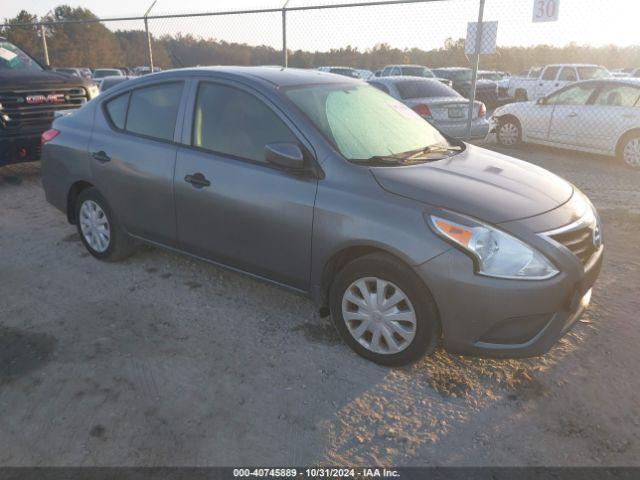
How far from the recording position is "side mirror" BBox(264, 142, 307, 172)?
3.19 meters

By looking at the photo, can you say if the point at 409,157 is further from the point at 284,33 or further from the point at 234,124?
the point at 284,33

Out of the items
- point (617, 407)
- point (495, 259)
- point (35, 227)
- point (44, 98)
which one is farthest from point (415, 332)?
point (44, 98)

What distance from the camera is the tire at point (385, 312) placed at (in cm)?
295

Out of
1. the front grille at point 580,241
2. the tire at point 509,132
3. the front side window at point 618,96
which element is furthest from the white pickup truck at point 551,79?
the front grille at point 580,241

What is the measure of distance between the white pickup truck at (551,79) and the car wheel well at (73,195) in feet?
56.2

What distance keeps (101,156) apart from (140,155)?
502 millimetres

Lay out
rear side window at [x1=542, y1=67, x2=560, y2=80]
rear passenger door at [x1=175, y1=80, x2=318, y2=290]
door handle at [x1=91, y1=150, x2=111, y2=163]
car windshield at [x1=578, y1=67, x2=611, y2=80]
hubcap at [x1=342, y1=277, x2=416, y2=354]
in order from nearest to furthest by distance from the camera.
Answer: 1. hubcap at [x1=342, y1=277, x2=416, y2=354]
2. rear passenger door at [x1=175, y1=80, x2=318, y2=290]
3. door handle at [x1=91, y1=150, x2=111, y2=163]
4. car windshield at [x1=578, y1=67, x2=611, y2=80]
5. rear side window at [x1=542, y1=67, x2=560, y2=80]

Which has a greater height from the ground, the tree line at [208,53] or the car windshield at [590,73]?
the tree line at [208,53]

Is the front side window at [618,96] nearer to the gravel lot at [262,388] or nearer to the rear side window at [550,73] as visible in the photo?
the gravel lot at [262,388]

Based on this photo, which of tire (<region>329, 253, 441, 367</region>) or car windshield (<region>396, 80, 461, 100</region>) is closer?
tire (<region>329, 253, 441, 367</region>)

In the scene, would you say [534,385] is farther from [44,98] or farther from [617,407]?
[44,98]

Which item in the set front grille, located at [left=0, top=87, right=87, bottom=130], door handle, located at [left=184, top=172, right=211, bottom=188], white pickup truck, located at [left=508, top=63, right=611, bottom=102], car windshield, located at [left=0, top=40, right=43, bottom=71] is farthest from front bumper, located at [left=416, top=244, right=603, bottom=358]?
white pickup truck, located at [left=508, top=63, right=611, bottom=102]

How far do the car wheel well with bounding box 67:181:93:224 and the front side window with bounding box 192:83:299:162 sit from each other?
1.49 m

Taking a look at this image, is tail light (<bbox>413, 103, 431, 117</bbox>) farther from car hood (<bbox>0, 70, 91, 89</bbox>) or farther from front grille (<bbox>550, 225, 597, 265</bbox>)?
front grille (<bbox>550, 225, 597, 265</bbox>)
